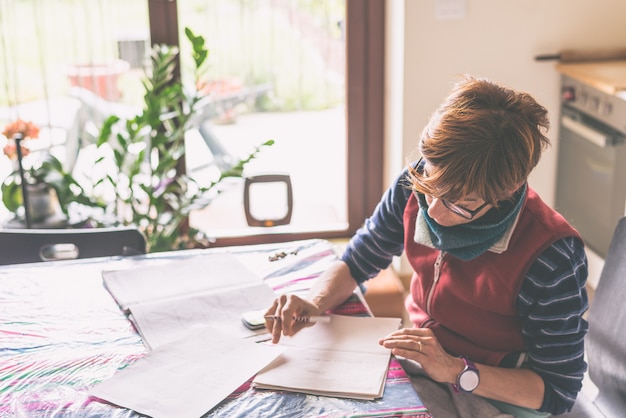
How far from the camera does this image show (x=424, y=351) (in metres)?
1.28

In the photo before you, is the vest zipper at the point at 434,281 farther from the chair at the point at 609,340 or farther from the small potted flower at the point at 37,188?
the small potted flower at the point at 37,188

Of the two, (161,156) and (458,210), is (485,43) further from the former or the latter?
(458,210)

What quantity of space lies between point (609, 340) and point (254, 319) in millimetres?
667

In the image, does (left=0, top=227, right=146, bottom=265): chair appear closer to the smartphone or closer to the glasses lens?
the smartphone

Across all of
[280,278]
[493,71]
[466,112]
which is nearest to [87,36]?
[493,71]

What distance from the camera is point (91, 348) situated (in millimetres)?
1355

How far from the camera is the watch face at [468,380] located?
51.6 inches

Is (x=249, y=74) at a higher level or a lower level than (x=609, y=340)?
higher

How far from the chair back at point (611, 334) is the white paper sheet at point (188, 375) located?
63 centimetres

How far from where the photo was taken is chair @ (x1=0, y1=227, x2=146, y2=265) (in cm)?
180

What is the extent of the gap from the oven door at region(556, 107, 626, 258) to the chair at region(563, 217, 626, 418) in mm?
1065

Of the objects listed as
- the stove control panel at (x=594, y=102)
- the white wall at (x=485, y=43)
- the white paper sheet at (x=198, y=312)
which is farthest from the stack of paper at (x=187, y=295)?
the stove control panel at (x=594, y=102)

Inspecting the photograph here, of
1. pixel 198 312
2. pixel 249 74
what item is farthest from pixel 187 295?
pixel 249 74

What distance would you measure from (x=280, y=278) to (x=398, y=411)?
1.71 ft
